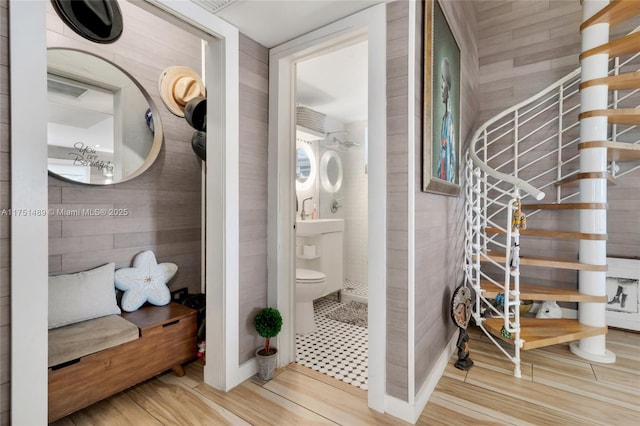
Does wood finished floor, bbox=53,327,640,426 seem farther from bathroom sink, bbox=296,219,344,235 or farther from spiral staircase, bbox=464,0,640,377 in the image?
bathroom sink, bbox=296,219,344,235

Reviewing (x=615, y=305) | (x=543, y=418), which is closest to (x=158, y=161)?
(x=543, y=418)

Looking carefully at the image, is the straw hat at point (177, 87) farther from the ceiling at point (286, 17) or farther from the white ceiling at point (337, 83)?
the white ceiling at point (337, 83)

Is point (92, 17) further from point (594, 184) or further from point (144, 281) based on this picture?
point (594, 184)

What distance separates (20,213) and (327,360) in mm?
1878

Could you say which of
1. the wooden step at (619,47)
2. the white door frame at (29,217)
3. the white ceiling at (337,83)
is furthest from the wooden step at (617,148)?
the white door frame at (29,217)

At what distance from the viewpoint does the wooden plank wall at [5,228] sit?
95 centimetres

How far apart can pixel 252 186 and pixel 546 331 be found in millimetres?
2186

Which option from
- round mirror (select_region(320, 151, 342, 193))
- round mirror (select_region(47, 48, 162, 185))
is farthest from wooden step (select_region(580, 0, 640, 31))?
round mirror (select_region(47, 48, 162, 185))

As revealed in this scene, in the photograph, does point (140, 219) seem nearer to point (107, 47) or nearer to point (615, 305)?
point (107, 47)


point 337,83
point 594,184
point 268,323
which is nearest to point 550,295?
point 594,184

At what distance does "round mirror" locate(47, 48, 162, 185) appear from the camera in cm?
186

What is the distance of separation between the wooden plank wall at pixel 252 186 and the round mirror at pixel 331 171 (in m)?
2.33

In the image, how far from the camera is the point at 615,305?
2623mm

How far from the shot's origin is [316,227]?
3.39 m
